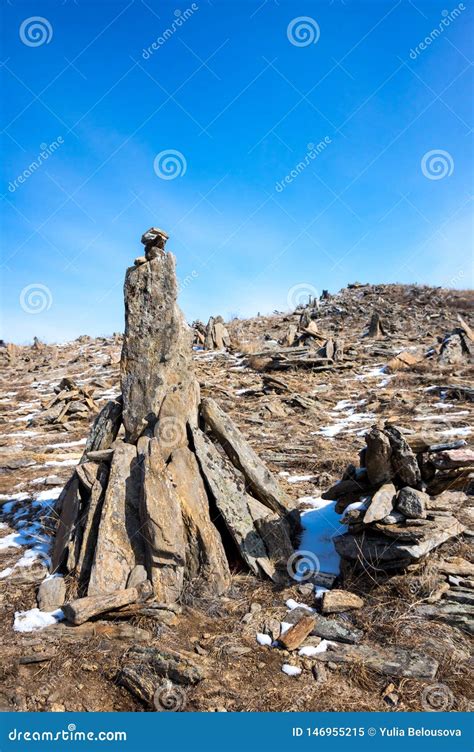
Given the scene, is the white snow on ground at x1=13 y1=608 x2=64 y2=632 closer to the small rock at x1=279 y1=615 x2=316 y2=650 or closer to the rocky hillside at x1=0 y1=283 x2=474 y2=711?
the rocky hillside at x1=0 y1=283 x2=474 y2=711

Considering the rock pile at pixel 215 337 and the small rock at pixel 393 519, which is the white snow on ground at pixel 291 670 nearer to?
the small rock at pixel 393 519

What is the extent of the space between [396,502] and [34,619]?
4.11 metres

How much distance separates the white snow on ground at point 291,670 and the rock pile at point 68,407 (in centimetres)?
1097

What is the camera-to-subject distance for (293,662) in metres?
3.77

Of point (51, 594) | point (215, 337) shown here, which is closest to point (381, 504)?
point (51, 594)

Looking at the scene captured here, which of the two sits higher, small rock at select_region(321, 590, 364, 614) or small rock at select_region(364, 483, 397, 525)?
small rock at select_region(364, 483, 397, 525)

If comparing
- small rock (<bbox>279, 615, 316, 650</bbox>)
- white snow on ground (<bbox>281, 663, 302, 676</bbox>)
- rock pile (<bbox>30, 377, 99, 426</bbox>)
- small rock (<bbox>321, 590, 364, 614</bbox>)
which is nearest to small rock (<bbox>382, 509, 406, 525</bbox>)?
small rock (<bbox>321, 590, 364, 614</bbox>)

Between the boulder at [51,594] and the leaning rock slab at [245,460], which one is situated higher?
Answer: the leaning rock slab at [245,460]

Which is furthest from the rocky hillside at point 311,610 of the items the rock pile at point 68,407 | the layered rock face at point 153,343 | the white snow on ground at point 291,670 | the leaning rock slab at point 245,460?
the rock pile at point 68,407

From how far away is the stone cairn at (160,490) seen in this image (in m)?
4.77

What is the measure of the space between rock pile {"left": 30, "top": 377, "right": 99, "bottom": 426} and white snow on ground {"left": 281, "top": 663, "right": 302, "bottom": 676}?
10973mm

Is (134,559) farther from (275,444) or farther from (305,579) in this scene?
(275,444)

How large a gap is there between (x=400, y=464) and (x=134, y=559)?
332 cm

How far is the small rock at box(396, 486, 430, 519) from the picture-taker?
4.57 meters
